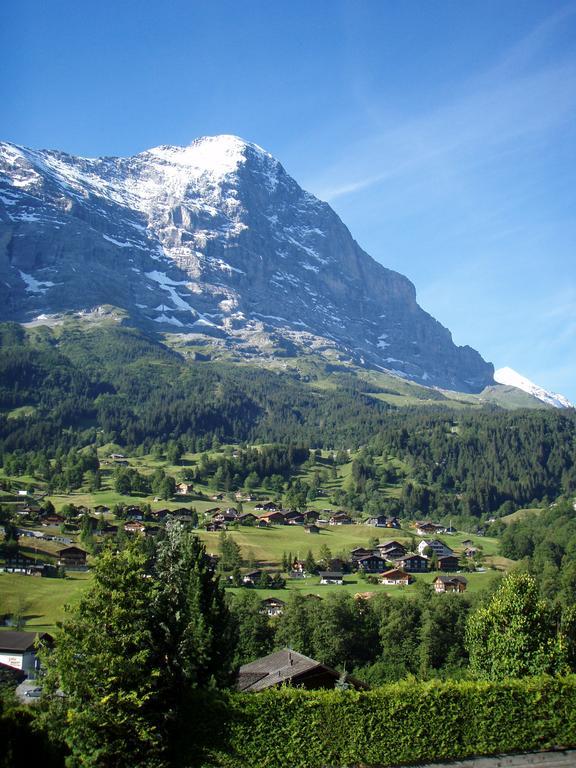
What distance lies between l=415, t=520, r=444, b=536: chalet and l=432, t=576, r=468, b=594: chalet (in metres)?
57.9

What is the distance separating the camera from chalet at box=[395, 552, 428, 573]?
129750mm

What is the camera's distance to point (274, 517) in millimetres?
159000

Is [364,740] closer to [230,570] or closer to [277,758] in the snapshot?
[277,758]

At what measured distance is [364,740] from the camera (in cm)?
3150

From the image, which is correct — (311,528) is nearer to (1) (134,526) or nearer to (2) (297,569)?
(2) (297,569)

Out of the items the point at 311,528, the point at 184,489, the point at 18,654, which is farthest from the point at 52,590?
the point at 184,489

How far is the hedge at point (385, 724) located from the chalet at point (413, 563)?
3848 inches

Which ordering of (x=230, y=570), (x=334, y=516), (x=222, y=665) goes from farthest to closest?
1. (x=334, y=516)
2. (x=230, y=570)
3. (x=222, y=665)

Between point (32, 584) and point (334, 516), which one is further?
point (334, 516)

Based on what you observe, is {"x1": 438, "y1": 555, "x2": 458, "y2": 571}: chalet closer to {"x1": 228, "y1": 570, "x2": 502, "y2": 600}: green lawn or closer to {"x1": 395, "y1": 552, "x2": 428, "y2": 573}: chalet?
{"x1": 395, "y1": 552, "x2": 428, "y2": 573}: chalet

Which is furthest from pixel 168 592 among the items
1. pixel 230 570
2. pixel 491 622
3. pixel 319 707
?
pixel 230 570

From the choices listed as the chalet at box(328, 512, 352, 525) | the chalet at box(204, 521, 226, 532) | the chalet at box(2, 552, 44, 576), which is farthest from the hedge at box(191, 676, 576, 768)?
the chalet at box(328, 512, 352, 525)

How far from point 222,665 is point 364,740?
382 inches

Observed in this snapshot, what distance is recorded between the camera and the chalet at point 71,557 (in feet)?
355
